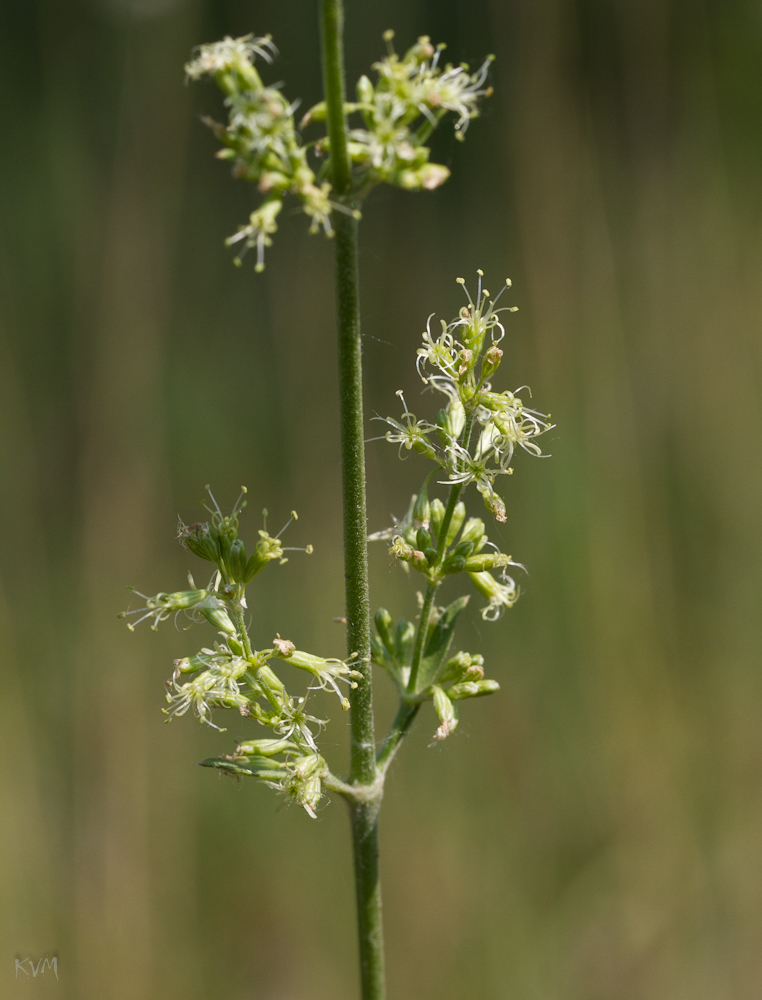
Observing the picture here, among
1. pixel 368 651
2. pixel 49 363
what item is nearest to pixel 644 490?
pixel 368 651

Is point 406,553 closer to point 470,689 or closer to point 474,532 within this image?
point 474,532

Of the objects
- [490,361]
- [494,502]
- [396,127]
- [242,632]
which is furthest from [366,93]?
[242,632]

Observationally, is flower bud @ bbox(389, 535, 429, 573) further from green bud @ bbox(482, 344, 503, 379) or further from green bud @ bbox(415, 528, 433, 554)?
green bud @ bbox(482, 344, 503, 379)

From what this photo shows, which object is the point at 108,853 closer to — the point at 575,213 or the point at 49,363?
the point at 49,363

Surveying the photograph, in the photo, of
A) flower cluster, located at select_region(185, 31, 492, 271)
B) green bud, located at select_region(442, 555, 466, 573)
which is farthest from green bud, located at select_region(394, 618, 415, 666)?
flower cluster, located at select_region(185, 31, 492, 271)

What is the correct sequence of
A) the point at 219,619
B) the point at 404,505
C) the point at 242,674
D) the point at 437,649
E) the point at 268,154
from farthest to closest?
the point at 404,505 → the point at 437,649 → the point at 219,619 → the point at 242,674 → the point at 268,154

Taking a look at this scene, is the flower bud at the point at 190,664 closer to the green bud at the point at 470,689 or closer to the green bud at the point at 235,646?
the green bud at the point at 235,646

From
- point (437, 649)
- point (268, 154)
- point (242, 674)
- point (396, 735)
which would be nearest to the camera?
point (268, 154)
